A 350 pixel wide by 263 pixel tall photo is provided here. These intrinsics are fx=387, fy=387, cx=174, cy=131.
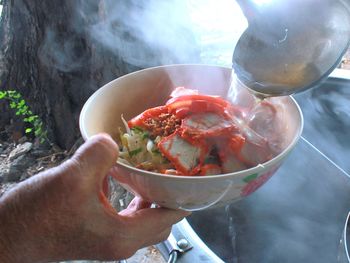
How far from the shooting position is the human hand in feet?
2.11

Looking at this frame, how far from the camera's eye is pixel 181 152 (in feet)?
2.52

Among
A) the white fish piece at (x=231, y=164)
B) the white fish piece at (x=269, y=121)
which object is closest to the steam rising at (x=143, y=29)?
the white fish piece at (x=269, y=121)

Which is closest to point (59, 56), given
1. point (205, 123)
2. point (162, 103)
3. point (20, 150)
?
point (20, 150)

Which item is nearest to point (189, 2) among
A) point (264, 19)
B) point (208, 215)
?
point (208, 215)

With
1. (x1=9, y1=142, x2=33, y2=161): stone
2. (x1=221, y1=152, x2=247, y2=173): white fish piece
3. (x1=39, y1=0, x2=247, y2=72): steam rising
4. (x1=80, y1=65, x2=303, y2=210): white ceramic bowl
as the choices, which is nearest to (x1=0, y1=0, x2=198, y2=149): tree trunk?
(x1=39, y1=0, x2=247, y2=72): steam rising

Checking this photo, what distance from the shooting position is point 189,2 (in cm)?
171

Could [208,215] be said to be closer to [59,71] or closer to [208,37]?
[59,71]

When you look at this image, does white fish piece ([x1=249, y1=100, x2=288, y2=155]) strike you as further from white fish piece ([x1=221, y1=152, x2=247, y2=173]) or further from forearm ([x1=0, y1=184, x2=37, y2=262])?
forearm ([x1=0, y1=184, x2=37, y2=262])

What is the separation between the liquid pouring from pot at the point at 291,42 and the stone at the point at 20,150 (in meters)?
1.80

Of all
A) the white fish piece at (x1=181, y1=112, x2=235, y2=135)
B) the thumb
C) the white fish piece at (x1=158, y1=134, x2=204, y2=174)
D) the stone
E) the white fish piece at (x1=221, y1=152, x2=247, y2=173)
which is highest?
the thumb

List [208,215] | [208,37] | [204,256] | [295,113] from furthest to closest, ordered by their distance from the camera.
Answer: [208,37]
[208,215]
[204,256]
[295,113]

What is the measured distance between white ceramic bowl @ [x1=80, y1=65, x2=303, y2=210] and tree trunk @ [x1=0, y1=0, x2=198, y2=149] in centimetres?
65

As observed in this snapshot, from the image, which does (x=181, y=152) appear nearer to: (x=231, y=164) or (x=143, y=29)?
(x=231, y=164)

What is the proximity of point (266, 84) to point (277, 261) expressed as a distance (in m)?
0.62
